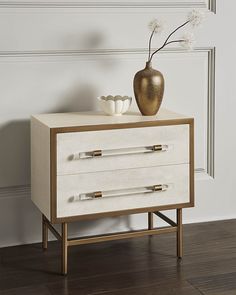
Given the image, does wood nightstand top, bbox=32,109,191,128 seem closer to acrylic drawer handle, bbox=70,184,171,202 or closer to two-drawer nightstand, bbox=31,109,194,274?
two-drawer nightstand, bbox=31,109,194,274

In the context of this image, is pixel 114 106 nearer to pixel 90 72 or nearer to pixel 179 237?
pixel 90 72

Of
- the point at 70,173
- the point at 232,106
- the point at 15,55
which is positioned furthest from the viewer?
the point at 232,106

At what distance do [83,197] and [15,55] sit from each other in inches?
27.7

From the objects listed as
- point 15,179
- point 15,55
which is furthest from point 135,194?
point 15,55

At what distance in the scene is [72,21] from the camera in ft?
9.57

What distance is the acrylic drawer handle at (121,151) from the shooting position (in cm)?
254

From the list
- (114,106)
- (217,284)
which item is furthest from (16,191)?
(217,284)

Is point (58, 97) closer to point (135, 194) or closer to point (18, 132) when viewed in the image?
point (18, 132)

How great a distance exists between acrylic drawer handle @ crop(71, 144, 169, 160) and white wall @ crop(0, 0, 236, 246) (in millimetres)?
470

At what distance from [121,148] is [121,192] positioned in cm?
18

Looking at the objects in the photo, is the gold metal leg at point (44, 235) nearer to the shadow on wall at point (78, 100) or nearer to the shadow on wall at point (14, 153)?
the shadow on wall at point (14, 153)

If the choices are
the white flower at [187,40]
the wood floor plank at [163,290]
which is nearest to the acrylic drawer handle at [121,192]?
the wood floor plank at [163,290]

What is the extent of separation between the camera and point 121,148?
259 centimetres

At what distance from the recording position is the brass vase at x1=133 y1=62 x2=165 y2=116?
2.74m
